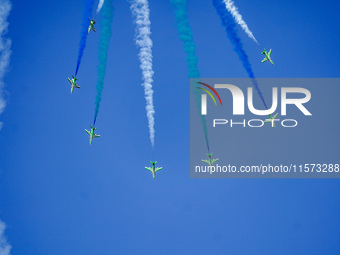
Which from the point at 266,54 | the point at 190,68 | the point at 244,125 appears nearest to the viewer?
the point at 190,68

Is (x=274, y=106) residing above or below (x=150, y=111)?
above

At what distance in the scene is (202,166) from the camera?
2362 cm

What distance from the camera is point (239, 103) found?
2291 cm

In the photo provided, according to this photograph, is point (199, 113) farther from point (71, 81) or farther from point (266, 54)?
point (71, 81)

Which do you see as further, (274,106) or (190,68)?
(274,106)

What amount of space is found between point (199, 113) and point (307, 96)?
35.2 feet

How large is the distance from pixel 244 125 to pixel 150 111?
8.37 metres

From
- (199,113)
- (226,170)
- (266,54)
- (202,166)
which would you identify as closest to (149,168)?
(202,166)

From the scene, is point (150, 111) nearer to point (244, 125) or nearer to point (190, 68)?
point (190, 68)

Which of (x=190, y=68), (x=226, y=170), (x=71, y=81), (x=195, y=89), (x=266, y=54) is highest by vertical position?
(x=266, y=54)

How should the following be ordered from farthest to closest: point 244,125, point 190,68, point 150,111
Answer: point 244,125
point 150,111
point 190,68

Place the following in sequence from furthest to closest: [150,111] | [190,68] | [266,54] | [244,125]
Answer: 1. [266,54]
2. [244,125]
3. [150,111]
4. [190,68]

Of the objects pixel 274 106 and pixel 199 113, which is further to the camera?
pixel 274 106

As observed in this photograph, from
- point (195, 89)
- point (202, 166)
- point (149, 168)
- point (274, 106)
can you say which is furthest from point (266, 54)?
point (149, 168)
